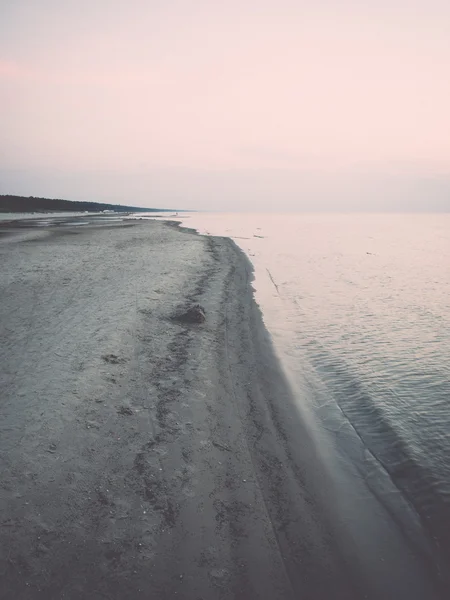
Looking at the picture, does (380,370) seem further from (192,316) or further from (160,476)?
(160,476)

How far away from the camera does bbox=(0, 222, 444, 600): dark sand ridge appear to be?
441 centimetres

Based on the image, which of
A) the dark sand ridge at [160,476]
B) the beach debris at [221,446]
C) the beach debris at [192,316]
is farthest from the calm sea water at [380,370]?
the beach debris at [192,316]

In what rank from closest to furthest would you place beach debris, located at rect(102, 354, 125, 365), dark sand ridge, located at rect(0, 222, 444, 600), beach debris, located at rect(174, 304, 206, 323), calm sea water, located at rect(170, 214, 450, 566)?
dark sand ridge, located at rect(0, 222, 444, 600), calm sea water, located at rect(170, 214, 450, 566), beach debris, located at rect(102, 354, 125, 365), beach debris, located at rect(174, 304, 206, 323)

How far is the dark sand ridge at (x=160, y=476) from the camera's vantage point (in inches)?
173

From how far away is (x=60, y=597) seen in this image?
3.99m

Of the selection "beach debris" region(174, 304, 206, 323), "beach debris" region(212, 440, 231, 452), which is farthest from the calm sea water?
"beach debris" region(174, 304, 206, 323)

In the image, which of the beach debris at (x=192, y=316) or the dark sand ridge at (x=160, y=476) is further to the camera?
the beach debris at (x=192, y=316)

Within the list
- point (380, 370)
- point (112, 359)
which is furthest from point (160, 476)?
point (380, 370)

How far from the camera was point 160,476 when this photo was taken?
5.99 m

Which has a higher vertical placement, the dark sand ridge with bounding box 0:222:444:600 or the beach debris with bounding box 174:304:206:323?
the beach debris with bounding box 174:304:206:323

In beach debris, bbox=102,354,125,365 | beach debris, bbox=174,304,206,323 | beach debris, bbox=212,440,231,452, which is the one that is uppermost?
beach debris, bbox=174,304,206,323

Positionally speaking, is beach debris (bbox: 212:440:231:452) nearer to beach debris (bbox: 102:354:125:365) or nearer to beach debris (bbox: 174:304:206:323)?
beach debris (bbox: 102:354:125:365)

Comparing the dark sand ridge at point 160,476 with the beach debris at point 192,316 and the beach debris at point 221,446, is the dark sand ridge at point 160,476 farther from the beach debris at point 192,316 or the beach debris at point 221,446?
the beach debris at point 192,316

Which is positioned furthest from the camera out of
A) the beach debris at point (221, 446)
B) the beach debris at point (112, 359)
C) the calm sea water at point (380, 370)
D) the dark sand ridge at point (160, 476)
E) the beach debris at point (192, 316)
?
the beach debris at point (192, 316)
